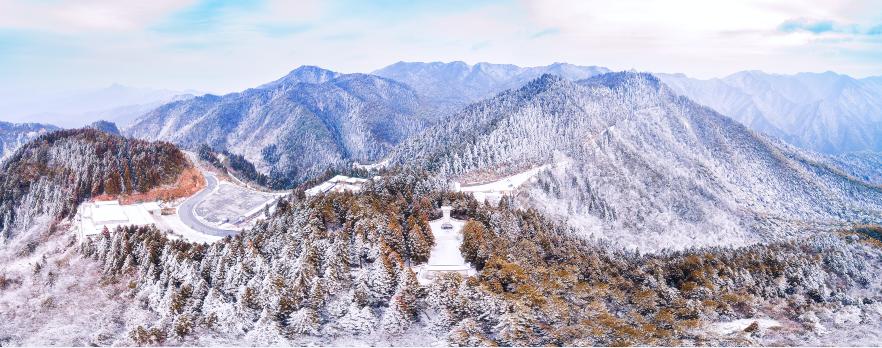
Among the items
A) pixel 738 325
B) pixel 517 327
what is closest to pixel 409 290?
pixel 517 327

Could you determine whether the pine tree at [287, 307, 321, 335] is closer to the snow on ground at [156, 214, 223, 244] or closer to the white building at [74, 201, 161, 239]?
the snow on ground at [156, 214, 223, 244]

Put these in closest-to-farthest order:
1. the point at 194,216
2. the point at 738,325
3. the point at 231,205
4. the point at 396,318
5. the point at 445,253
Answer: the point at 396,318 < the point at 738,325 < the point at 445,253 < the point at 194,216 < the point at 231,205

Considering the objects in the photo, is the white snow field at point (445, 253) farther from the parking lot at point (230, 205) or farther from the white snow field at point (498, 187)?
the white snow field at point (498, 187)

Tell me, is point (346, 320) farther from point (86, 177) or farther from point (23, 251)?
point (86, 177)

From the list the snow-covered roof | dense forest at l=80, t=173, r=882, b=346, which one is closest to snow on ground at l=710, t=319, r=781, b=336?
dense forest at l=80, t=173, r=882, b=346

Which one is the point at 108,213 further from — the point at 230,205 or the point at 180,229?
the point at 230,205

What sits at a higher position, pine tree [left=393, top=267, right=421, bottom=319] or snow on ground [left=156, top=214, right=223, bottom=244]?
snow on ground [left=156, top=214, right=223, bottom=244]
